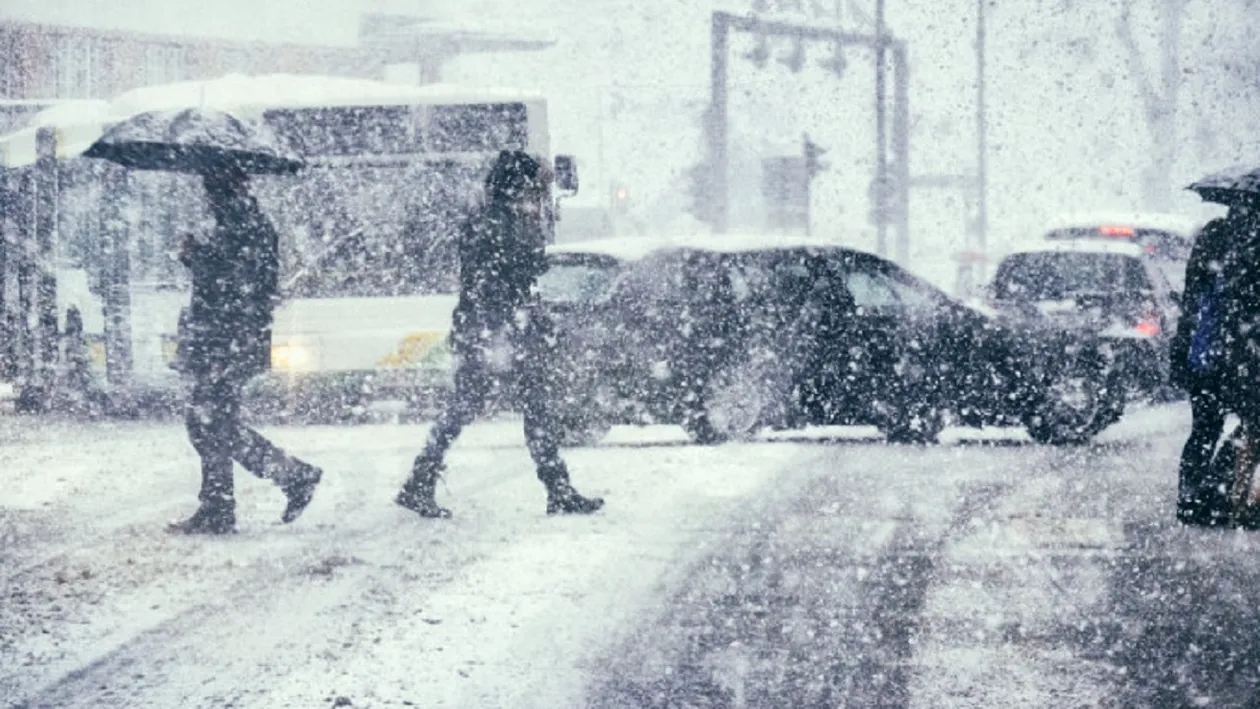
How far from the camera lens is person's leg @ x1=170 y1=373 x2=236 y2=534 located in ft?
27.7

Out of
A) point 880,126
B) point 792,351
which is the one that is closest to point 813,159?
point 880,126

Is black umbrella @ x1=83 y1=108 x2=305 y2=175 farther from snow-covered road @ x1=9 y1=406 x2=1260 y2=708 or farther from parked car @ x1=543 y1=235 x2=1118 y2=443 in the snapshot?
parked car @ x1=543 y1=235 x2=1118 y2=443

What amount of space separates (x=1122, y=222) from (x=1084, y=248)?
6.31m

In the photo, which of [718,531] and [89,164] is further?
[89,164]

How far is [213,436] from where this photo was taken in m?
8.54

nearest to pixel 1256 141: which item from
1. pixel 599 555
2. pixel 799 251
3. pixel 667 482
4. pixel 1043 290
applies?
pixel 1043 290

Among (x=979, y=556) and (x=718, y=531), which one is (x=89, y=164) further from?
(x=979, y=556)

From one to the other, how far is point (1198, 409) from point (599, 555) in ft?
10.5

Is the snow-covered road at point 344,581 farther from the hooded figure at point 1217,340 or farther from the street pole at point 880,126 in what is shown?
the street pole at point 880,126

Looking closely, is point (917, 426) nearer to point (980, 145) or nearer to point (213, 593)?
point (213, 593)

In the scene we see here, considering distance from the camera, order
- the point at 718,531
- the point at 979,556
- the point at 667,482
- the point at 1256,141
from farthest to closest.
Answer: the point at 1256,141, the point at 667,482, the point at 718,531, the point at 979,556

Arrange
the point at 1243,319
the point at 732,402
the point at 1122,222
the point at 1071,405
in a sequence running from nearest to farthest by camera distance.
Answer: the point at 1243,319
the point at 732,402
the point at 1071,405
the point at 1122,222

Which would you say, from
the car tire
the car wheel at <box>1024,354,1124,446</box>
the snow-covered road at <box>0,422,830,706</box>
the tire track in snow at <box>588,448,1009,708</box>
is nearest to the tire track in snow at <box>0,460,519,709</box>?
the snow-covered road at <box>0,422,830,706</box>

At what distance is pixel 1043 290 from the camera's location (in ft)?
51.5
